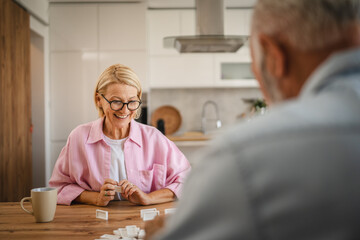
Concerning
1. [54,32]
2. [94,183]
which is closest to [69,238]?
[94,183]

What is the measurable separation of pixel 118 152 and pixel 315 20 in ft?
4.88

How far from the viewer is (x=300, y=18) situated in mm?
500

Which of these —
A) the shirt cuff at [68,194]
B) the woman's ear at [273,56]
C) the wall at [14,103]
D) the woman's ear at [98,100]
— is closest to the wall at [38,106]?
the wall at [14,103]

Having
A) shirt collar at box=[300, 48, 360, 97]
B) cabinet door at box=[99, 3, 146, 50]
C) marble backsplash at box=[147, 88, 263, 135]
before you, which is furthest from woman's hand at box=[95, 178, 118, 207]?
marble backsplash at box=[147, 88, 263, 135]

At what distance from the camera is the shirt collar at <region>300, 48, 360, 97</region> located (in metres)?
0.47

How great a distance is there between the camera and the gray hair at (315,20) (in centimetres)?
49

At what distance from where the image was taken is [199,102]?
5.06m

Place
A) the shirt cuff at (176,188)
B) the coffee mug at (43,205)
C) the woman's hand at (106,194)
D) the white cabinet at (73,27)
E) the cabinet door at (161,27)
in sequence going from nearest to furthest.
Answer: the coffee mug at (43,205) < the woman's hand at (106,194) < the shirt cuff at (176,188) < the white cabinet at (73,27) < the cabinet door at (161,27)

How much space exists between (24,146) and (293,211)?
351 cm

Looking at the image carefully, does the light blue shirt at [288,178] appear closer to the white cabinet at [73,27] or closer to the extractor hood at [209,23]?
the extractor hood at [209,23]

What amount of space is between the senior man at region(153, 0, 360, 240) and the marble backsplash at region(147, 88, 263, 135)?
4.50 m

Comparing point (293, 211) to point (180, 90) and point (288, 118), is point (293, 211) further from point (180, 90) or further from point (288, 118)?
point (180, 90)

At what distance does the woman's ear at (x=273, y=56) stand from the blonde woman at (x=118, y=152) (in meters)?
1.20

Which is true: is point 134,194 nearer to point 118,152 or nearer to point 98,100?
point 118,152
